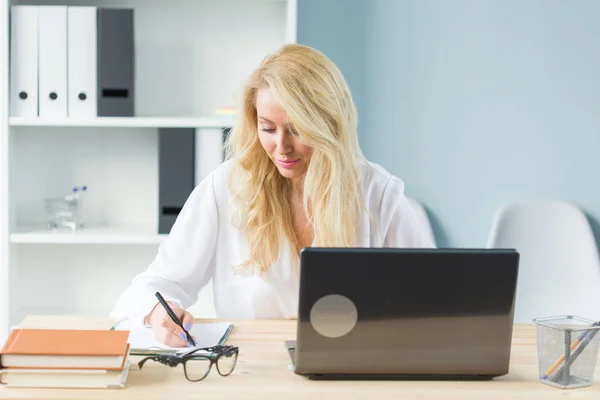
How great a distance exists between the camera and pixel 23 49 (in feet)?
8.80

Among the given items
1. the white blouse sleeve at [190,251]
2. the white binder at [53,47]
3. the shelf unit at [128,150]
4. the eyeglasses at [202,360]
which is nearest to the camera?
the eyeglasses at [202,360]

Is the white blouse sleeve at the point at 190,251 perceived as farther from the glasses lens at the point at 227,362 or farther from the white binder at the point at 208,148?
the white binder at the point at 208,148

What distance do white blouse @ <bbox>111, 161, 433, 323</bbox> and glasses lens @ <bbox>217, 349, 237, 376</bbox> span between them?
52 cm

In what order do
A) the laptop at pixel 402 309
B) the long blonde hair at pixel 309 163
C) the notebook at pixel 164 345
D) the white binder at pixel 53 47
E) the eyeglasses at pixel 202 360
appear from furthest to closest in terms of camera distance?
the white binder at pixel 53 47, the long blonde hair at pixel 309 163, the notebook at pixel 164 345, the eyeglasses at pixel 202 360, the laptop at pixel 402 309

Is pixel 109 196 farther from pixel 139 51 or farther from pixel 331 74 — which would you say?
pixel 331 74

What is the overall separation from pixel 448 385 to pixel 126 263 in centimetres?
203

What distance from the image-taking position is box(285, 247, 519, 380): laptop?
1156 mm

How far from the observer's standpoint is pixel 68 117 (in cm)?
272

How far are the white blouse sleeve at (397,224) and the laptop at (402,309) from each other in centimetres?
69

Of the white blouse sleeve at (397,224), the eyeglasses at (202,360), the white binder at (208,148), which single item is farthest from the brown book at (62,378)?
the white binder at (208,148)

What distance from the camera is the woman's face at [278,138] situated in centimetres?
174

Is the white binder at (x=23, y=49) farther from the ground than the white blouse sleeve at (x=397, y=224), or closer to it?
farther from the ground

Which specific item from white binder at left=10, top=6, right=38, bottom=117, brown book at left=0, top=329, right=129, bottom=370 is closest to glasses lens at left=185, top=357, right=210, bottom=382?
brown book at left=0, top=329, right=129, bottom=370

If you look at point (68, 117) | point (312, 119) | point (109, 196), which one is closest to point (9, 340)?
point (312, 119)
